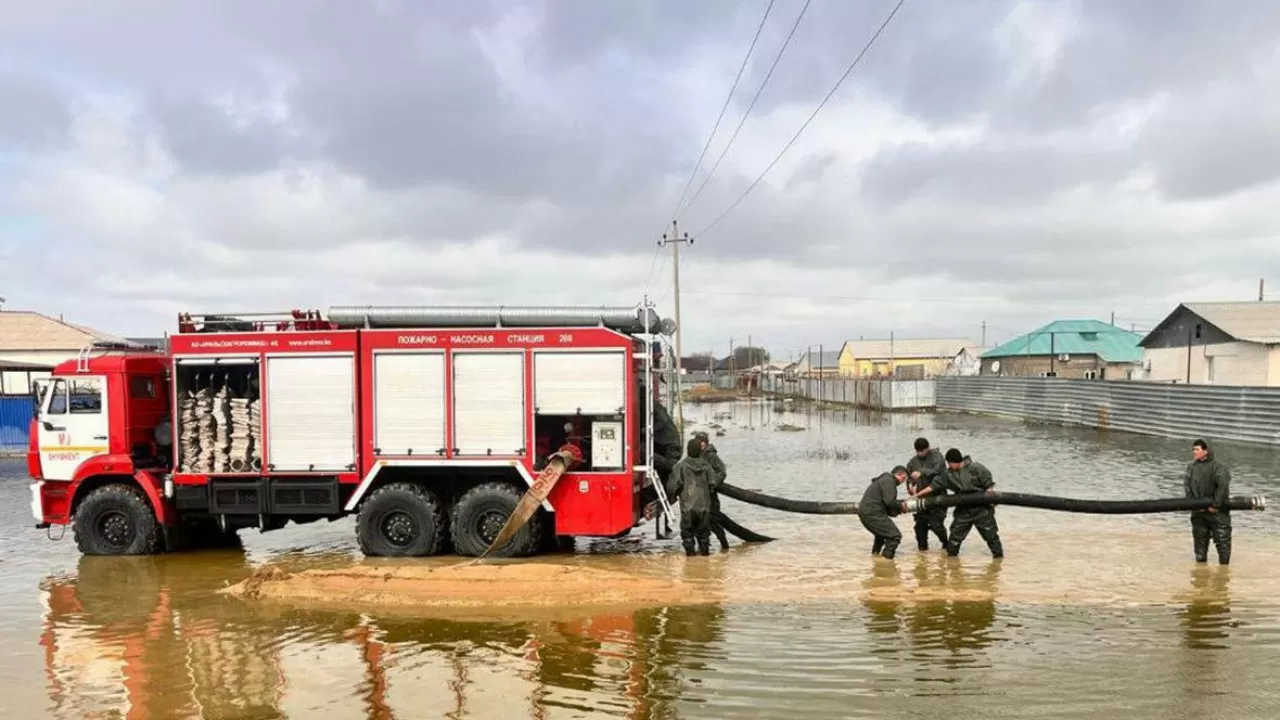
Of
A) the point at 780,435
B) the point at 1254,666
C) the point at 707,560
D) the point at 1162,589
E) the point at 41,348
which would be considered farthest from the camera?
the point at 41,348

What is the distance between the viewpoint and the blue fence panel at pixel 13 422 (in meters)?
28.9

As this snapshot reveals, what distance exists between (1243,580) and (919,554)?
11.1 feet

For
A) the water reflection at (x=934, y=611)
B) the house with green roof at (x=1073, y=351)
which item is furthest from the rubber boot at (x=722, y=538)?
the house with green roof at (x=1073, y=351)

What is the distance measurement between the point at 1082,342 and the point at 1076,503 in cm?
6336

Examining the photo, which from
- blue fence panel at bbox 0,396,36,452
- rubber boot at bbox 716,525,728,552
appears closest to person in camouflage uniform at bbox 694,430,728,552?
rubber boot at bbox 716,525,728,552

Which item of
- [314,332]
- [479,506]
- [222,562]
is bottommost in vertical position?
[222,562]

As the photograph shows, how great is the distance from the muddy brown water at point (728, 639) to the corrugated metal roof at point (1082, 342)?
5911cm

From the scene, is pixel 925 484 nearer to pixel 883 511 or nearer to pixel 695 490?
pixel 883 511

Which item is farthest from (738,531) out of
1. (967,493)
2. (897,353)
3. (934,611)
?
(897,353)

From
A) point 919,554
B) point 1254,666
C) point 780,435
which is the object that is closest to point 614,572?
point 919,554

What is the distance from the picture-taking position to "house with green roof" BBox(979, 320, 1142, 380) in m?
64.8

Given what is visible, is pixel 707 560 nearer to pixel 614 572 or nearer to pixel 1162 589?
pixel 614 572

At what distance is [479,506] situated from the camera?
1093 centimetres

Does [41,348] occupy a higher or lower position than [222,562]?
higher
